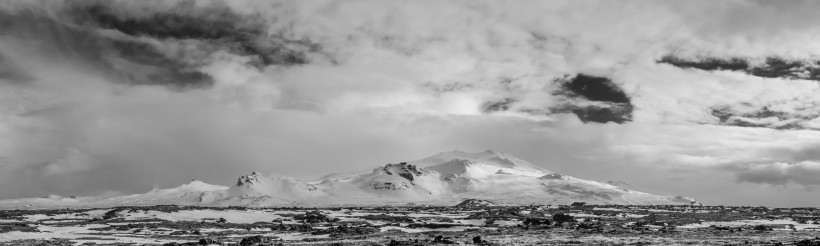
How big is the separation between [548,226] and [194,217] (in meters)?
48.6

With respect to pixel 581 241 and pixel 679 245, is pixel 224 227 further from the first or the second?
pixel 679 245

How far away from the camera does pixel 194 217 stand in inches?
3514

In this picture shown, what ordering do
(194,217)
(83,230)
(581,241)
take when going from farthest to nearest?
1. (194,217)
2. (83,230)
3. (581,241)

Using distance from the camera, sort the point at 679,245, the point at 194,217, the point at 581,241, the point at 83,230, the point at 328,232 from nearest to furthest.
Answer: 1. the point at 679,245
2. the point at 581,241
3. the point at 328,232
4. the point at 83,230
5. the point at 194,217

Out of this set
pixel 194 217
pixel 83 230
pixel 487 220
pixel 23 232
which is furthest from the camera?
pixel 194 217

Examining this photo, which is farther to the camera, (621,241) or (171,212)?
(171,212)

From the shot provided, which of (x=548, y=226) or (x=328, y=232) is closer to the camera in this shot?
(x=328, y=232)

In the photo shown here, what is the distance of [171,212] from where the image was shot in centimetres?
9169

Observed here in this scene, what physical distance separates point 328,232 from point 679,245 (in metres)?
31.6

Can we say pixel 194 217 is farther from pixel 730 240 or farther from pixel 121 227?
pixel 730 240

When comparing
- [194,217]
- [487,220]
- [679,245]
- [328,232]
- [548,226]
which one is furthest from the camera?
[194,217]

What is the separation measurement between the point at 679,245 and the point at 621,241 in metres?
4.59

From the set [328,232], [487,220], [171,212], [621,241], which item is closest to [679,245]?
[621,241]

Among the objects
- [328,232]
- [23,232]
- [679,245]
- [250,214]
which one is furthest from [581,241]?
[250,214]
